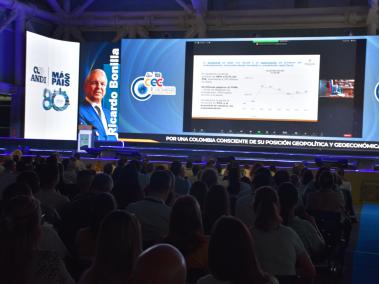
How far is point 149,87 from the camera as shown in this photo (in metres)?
13.5

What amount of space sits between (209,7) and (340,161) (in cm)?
696

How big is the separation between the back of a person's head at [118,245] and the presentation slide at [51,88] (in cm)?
1292

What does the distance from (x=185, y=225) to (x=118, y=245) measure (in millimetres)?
887

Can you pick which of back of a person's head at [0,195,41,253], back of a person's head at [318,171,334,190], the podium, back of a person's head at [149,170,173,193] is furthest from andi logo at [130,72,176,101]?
back of a person's head at [0,195,41,253]

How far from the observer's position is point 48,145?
14375 millimetres

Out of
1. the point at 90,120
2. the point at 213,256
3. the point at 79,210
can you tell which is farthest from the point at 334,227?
the point at 90,120

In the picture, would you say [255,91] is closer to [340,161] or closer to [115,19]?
[340,161]

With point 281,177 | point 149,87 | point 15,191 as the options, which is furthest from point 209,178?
point 149,87

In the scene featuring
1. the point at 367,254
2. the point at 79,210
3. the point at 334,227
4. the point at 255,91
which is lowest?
the point at 367,254

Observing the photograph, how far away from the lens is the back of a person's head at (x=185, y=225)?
252 centimetres

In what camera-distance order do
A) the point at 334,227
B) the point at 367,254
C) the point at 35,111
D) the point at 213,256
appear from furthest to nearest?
the point at 35,111
the point at 367,254
the point at 334,227
the point at 213,256

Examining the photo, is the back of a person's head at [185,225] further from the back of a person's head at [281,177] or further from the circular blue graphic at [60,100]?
the circular blue graphic at [60,100]

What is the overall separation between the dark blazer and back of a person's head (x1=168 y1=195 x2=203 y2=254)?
11.5 m

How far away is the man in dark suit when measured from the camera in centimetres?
1398
